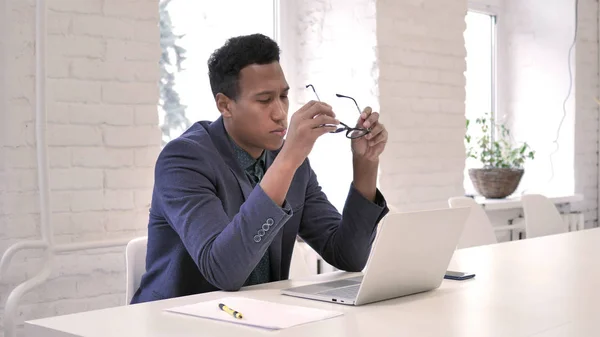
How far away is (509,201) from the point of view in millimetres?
4449

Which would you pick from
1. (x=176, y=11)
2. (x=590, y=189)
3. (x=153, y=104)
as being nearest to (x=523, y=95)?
(x=590, y=189)

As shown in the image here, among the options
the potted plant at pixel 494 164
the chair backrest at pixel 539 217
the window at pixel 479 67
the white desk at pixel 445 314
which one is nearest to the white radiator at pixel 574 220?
the potted plant at pixel 494 164

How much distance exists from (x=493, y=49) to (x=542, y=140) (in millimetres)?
Answer: 640

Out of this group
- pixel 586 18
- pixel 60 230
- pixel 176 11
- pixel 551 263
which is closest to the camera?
pixel 551 263

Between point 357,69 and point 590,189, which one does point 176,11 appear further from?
point 590,189

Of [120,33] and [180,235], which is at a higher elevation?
[120,33]

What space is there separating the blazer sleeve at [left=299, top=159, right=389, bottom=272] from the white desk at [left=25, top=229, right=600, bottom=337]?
0.13 metres

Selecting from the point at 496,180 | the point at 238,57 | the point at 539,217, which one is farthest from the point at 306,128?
the point at 496,180

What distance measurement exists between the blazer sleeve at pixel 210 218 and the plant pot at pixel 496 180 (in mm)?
2851

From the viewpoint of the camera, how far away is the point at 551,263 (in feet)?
6.84

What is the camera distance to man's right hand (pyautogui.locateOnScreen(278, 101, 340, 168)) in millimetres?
1726

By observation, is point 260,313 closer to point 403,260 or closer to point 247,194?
point 403,260

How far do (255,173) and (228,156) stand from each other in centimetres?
15

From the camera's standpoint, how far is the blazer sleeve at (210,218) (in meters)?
1.66
